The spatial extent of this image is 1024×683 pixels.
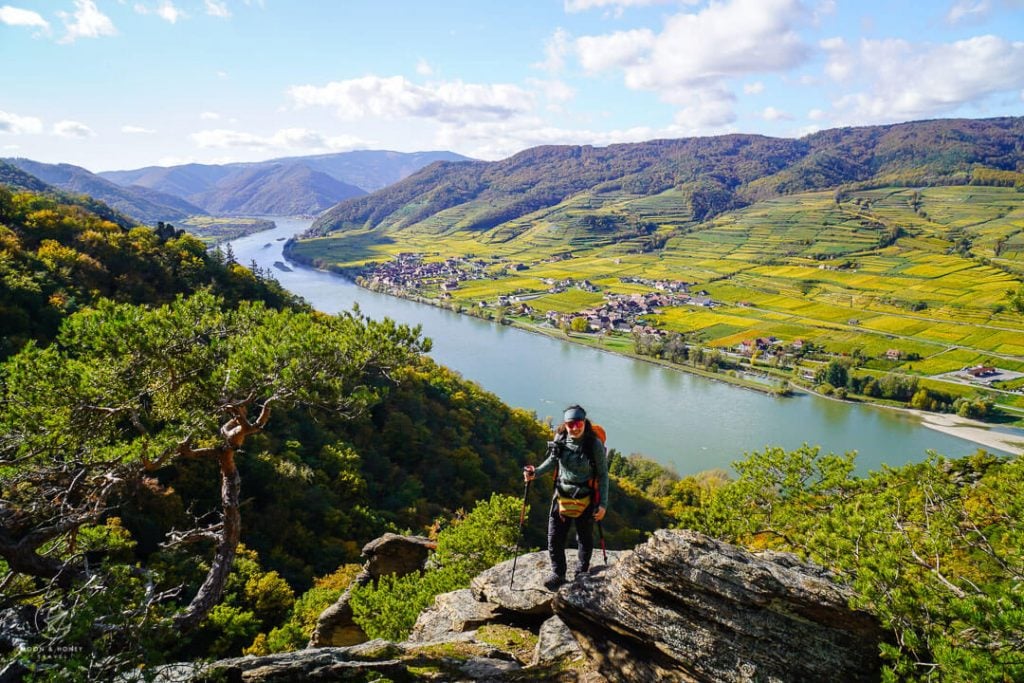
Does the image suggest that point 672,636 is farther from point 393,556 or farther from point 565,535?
point 393,556

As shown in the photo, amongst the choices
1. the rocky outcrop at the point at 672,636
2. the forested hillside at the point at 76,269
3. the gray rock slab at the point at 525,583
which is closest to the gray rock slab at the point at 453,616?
the gray rock slab at the point at 525,583

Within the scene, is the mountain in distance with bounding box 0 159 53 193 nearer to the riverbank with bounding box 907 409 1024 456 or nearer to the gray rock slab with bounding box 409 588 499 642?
the gray rock slab with bounding box 409 588 499 642

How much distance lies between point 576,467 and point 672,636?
179 cm

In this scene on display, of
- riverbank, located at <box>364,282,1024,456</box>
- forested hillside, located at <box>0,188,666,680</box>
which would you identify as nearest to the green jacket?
forested hillside, located at <box>0,188,666,680</box>

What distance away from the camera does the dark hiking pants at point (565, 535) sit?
5973 mm

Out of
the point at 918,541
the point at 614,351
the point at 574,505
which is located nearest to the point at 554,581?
the point at 574,505

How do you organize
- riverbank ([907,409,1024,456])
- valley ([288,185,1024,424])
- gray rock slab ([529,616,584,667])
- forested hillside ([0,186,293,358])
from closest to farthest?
1. gray rock slab ([529,616,584,667])
2. forested hillside ([0,186,293,358])
3. riverbank ([907,409,1024,456])
4. valley ([288,185,1024,424])

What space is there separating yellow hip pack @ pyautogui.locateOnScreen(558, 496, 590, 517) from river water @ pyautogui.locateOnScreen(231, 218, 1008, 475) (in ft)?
103

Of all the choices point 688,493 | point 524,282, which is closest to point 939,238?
point 524,282

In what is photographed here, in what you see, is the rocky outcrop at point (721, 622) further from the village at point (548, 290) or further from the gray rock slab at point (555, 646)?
the village at point (548, 290)

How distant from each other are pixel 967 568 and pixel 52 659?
374 inches

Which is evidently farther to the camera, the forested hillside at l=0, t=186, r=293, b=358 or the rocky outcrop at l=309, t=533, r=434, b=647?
the forested hillside at l=0, t=186, r=293, b=358

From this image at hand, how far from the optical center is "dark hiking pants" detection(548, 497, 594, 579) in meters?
5.97

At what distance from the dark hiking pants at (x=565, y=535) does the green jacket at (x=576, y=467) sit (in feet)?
0.78
